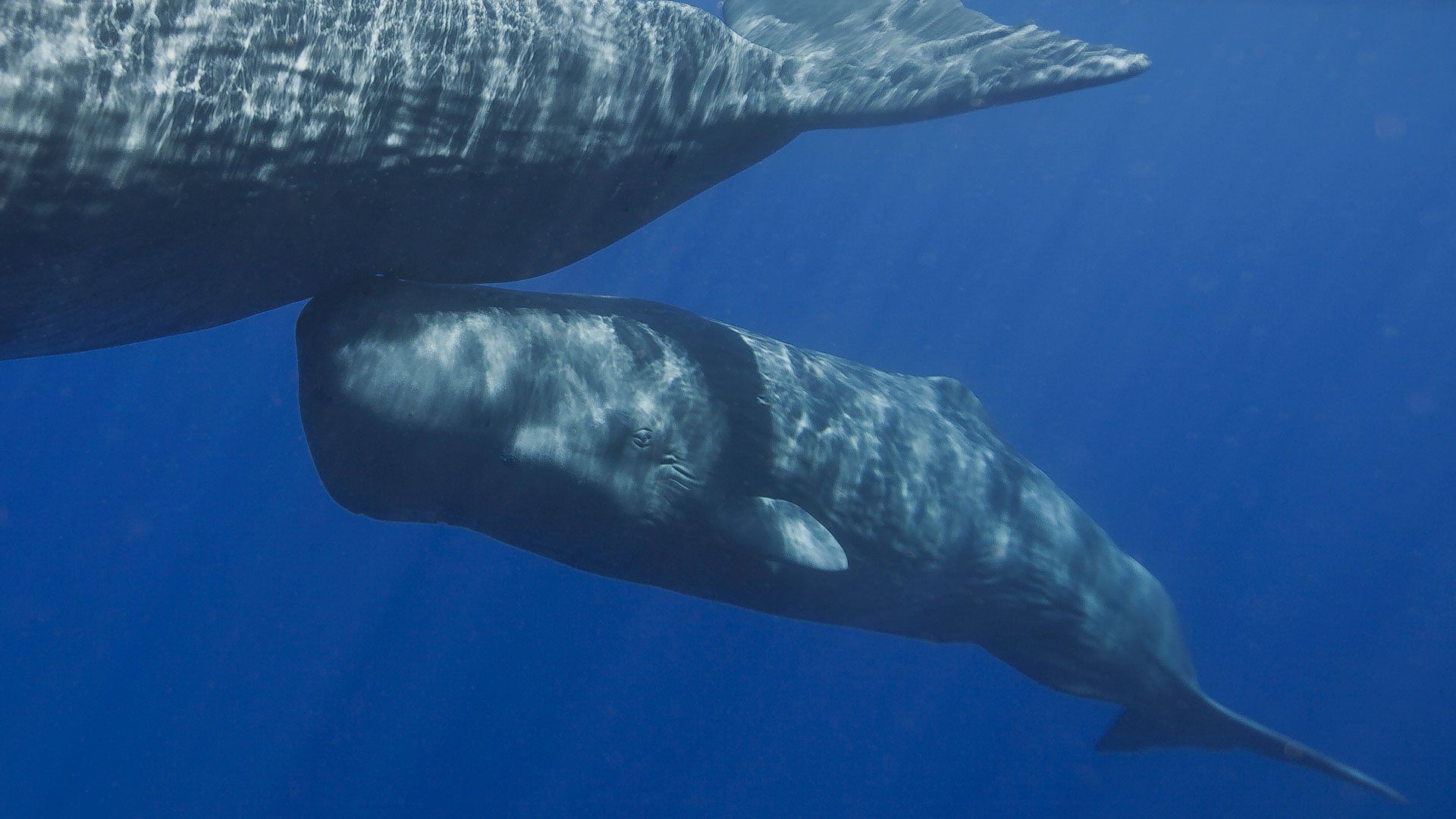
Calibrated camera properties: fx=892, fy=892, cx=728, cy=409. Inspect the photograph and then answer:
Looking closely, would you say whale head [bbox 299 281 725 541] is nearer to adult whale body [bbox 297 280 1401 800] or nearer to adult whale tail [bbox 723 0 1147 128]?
adult whale body [bbox 297 280 1401 800]

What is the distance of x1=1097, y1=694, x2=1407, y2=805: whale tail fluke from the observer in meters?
9.52

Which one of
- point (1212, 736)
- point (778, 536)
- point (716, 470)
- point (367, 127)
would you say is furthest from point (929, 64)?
point (1212, 736)

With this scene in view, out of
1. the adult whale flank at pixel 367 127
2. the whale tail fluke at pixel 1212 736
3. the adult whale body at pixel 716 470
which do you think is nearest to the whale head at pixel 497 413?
the adult whale body at pixel 716 470

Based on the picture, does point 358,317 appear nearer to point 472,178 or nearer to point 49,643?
point 472,178

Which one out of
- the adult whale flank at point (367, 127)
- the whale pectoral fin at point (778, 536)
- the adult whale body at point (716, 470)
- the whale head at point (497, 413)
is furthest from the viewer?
the whale pectoral fin at point (778, 536)

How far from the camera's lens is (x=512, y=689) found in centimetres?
4009

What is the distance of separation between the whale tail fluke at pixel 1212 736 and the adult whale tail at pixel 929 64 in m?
6.92

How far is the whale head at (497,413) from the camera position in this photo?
430 cm

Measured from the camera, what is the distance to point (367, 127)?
12.2ft

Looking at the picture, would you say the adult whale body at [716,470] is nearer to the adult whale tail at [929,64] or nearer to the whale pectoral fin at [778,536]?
the whale pectoral fin at [778,536]

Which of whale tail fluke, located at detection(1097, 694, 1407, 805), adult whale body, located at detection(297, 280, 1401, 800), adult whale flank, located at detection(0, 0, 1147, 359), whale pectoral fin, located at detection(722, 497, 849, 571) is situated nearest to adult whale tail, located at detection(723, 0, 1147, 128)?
adult whale flank, located at detection(0, 0, 1147, 359)

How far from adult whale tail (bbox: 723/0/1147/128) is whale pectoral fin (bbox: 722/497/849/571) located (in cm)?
253

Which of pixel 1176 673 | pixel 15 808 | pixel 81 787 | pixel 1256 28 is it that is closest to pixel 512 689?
pixel 81 787

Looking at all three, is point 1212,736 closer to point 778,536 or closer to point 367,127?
point 778,536
